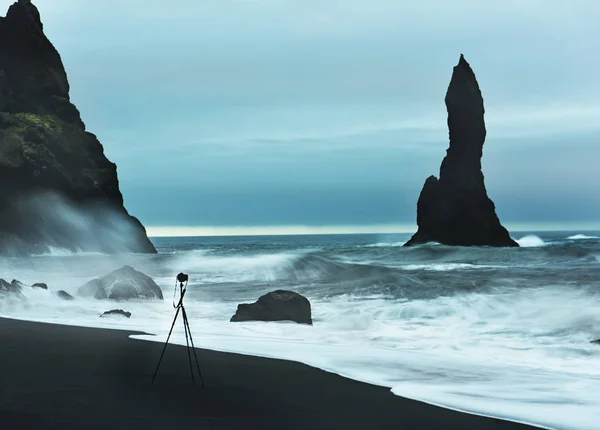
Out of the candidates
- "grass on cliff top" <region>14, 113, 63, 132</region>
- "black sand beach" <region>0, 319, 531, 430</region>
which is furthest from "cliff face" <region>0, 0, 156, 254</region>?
"black sand beach" <region>0, 319, 531, 430</region>

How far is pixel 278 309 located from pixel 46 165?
225ft

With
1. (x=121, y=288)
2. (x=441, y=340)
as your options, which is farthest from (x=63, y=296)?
(x=441, y=340)

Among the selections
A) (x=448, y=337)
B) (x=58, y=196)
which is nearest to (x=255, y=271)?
(x=448, y=337)

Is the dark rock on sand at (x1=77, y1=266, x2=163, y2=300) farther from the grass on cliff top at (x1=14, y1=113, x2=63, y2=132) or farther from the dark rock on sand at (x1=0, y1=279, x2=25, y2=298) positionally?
the grass on cliff top at (x1=14, y1=113, x2=63, y2=132)

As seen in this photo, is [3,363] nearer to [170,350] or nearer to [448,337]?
[170,350]

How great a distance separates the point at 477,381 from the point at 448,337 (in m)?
6.64

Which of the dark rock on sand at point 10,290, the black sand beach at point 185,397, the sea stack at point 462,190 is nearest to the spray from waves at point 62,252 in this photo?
the dark rock on sand at point 10,290

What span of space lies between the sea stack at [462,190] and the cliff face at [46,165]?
49.3 metres

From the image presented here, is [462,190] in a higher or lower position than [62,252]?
higher

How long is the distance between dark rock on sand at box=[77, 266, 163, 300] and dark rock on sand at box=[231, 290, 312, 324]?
5.65 meters

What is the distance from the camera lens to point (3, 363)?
32.7 ft

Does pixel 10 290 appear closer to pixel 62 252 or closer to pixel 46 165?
pixel 62 252

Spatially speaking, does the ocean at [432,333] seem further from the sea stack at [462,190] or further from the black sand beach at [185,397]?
the sea stack at [462,190]

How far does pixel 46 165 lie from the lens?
264ft
